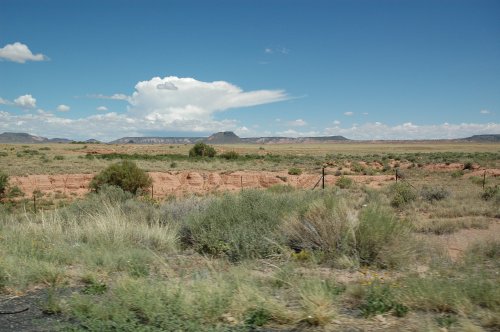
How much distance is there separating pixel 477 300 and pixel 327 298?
6.28 ft

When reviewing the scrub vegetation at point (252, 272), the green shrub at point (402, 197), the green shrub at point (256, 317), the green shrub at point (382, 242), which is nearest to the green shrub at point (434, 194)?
the green shrub at point (402, 197)

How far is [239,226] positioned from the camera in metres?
9.24

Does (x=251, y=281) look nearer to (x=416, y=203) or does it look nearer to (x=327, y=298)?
(x=327, y=298)

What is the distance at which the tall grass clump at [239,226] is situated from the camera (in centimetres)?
858

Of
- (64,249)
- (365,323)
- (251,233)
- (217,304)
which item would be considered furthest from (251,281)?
(64,249)

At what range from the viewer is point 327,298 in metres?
5.48

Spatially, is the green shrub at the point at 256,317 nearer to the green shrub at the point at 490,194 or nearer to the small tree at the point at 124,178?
the green shrub at the point at 490,194

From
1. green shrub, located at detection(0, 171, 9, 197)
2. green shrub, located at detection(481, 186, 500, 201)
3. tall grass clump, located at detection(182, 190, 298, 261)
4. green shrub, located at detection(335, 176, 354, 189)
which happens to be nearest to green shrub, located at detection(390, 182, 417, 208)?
green shrub, located at detection(481, 186, 500, 201)

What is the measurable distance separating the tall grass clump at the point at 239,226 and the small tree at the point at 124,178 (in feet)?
62.9

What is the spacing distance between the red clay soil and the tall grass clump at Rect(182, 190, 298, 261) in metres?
20.9

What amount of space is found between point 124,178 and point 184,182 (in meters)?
8.23

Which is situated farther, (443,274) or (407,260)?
(407,260)

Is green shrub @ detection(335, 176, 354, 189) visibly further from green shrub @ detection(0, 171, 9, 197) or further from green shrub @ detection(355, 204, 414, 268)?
green shrub @ detection(0, 171, 9, 197)

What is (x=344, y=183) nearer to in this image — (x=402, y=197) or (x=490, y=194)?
(x=402, y=197)
